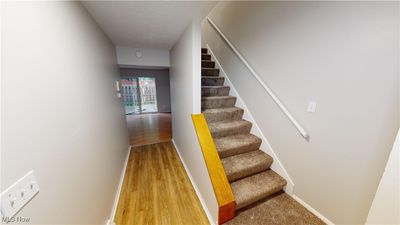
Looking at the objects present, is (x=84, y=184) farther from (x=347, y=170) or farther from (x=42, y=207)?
(x=347, y=170)

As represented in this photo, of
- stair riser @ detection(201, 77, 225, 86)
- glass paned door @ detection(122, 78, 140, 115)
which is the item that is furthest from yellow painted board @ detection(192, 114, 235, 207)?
glass paned door @ detection(122, 78, 140, 115)

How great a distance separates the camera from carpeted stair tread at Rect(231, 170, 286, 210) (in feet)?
4.71

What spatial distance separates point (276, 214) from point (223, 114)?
1.35 meters

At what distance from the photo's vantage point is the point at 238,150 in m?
1.86

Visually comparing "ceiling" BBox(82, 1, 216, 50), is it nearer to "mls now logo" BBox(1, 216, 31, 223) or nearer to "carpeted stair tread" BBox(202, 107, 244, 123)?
"carpeted stair tread" BBox(202, 107, 244, 123)

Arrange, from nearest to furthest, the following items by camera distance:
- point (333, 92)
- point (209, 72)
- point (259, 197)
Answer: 1. point (333, 92)
2. point (259, 197)
3. point (209, 72)

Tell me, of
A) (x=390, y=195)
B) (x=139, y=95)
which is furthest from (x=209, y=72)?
(x=139, y=95)

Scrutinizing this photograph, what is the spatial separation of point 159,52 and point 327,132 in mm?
2944

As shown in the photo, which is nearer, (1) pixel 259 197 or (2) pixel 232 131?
(1) pixel 259 197

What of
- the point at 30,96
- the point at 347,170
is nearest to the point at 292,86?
the point at 347,170

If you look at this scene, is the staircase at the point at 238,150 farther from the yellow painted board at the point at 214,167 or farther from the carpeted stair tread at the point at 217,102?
the yellow painted board at the point at 214,167

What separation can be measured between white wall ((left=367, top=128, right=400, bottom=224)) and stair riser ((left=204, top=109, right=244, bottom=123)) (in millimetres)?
1549

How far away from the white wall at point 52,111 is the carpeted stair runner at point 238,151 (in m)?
1.32

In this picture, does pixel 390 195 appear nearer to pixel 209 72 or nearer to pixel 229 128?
pixel 229 128
